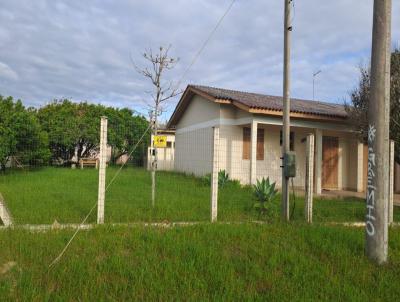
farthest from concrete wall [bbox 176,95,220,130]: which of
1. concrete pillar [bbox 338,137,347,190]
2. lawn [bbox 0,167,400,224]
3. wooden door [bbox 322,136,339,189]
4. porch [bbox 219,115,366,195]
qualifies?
concrete pillar [bbox 338,137,347,190]

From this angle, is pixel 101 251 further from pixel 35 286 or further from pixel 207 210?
pixel 207 210

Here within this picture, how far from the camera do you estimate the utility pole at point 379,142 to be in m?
5.11

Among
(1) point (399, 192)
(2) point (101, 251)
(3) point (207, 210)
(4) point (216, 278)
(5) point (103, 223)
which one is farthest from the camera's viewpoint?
(1) point (399, 192)

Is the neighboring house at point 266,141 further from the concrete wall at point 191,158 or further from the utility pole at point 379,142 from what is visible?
the utility pole at point 379,142

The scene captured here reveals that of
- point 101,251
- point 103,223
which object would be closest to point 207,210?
point 103,223

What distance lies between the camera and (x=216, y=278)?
14.0 ft

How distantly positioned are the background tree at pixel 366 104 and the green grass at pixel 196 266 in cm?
677

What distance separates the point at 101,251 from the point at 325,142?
47.0ft

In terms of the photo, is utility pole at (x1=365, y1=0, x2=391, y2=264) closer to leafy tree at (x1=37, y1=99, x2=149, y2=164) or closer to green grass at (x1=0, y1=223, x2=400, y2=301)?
green grass at (x1=0, y1=223, x2=400, y2=301)

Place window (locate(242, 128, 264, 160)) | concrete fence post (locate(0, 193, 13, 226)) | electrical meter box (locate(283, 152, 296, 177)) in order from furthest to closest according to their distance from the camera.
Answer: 1. window (locate(242, 128, 264, 160))
2. electrical meter box (locate(283, 152, 296, 177))
3. concrete fence post (locate(0, 193, 13, 226))

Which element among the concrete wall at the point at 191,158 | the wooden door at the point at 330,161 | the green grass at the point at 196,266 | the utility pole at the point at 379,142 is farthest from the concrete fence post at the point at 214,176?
the wooden door at the point at 330,161

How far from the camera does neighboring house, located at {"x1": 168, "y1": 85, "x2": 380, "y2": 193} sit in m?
14.9

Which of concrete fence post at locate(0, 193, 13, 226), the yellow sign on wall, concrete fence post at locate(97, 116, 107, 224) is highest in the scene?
the yellow sign on wall

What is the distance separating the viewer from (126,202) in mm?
8891
